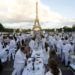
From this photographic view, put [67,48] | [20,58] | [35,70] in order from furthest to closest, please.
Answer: [67,48] < [20,58] < [35,70]

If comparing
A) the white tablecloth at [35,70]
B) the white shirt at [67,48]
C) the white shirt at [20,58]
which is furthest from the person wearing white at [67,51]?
the white tablecloth at [35,70]

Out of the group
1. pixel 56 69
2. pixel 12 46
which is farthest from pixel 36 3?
pixel 56 69

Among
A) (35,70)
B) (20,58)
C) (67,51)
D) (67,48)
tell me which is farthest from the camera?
(67,51)

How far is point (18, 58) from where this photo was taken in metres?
10.1

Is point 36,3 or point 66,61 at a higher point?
point 36,3

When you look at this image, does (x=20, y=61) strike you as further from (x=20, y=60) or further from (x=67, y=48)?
(x=67, y=48)

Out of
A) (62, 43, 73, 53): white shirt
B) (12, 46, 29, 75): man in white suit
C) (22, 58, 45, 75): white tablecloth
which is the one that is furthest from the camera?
(62, 43, 73, 53): white shirt

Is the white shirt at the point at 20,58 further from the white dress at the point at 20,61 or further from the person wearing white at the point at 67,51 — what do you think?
the person wearing white at the point at 67,51

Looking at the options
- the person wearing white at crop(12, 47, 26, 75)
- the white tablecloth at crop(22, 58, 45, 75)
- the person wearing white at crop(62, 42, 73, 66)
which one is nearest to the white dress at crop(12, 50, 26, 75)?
the person wearing white at crop(12, 47, 26, 75)

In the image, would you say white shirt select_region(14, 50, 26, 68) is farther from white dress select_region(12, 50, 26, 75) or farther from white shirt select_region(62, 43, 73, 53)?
white shirt select_region(62, 43, 73, 53)

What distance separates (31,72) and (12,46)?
1129 cm

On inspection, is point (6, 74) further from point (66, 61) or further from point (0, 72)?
point (66, 61)

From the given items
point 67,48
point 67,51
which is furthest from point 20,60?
point 67,51

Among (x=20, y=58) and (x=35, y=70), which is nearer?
(x=35, y=70)
